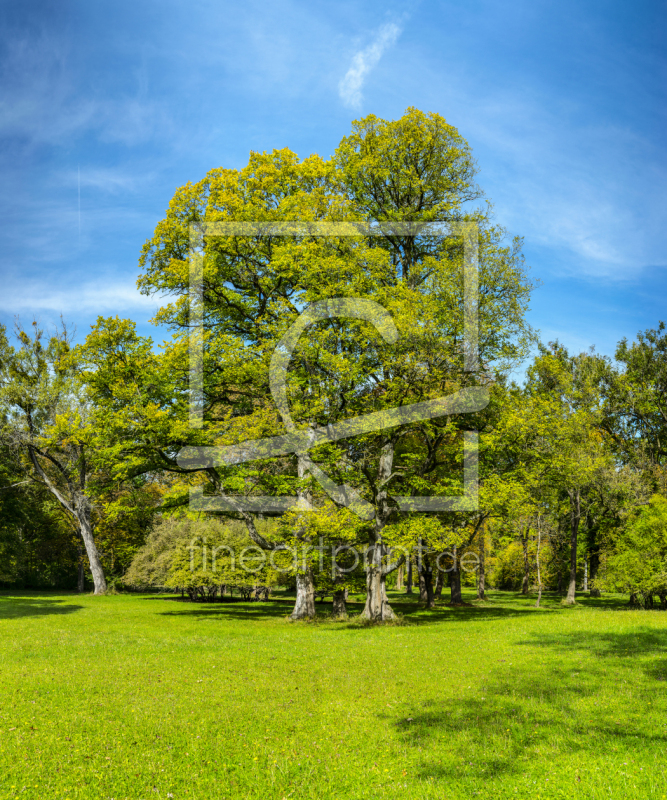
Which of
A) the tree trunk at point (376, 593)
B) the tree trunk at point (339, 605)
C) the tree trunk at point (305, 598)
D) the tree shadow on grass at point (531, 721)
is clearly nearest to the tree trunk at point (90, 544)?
the tree trunk at point (305, 598)

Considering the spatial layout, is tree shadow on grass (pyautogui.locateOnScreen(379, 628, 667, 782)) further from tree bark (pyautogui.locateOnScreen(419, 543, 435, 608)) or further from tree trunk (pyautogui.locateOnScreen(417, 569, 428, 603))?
tree trunk (pyautogui.locateOnScreen(417, 569, 428, 603))

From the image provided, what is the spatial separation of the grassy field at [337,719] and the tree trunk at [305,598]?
945 centimetres

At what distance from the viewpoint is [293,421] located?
23.9m

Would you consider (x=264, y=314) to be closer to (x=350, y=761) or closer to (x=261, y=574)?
(x=261, y=574)

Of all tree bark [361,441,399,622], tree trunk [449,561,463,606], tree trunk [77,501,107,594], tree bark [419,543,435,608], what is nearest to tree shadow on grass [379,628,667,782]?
tree bark [361,441,399,622]

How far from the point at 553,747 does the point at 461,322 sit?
650 inches

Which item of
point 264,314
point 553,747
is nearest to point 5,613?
point 264,314

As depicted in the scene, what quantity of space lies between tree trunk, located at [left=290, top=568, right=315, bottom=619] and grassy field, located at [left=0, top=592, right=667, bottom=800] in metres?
9.45

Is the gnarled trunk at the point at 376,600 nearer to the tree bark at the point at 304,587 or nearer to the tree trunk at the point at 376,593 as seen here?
the tree trunk at the point at 376,593

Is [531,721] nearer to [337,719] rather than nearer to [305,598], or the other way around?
[337,719]

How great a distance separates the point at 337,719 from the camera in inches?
338

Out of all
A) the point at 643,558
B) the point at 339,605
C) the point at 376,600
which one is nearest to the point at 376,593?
the point at 376,600

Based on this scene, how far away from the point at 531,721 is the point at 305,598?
18.3 metres

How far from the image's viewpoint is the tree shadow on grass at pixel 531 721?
6840 mm
